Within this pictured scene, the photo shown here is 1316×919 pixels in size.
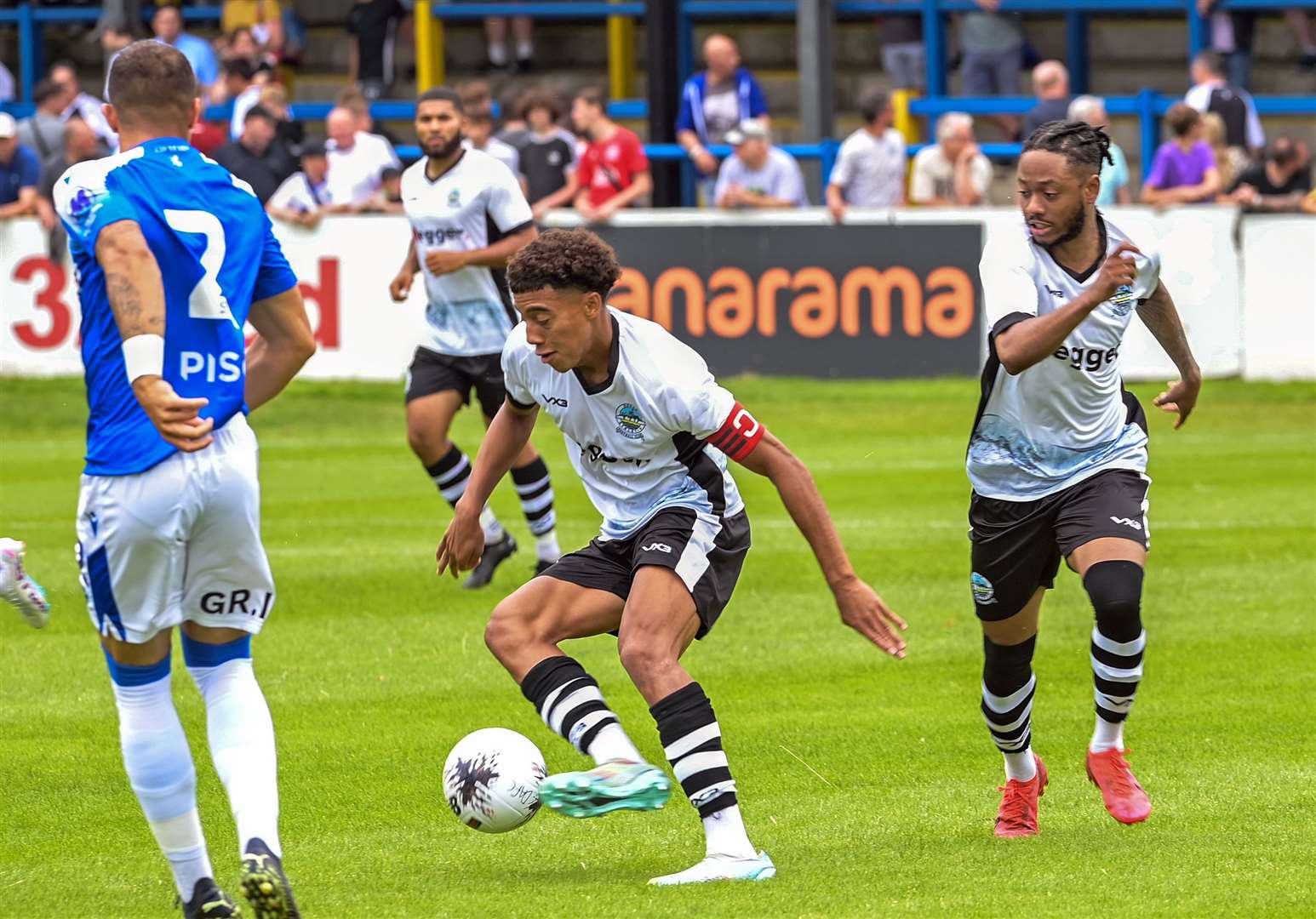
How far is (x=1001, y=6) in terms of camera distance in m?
23.4

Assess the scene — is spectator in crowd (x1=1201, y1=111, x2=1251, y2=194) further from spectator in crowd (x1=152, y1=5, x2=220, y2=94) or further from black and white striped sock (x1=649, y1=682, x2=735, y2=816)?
black and white striped sock (x1=649, y1=682, x2=735, y2=816)

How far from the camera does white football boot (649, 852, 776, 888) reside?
5.86 m

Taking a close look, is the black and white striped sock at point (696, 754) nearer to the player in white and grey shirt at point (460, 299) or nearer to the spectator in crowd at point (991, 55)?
the player in white and grey shirt at point (460, 299)

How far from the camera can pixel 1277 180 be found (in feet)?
63.2

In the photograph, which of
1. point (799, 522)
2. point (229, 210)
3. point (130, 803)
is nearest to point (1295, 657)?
point (799, 522)

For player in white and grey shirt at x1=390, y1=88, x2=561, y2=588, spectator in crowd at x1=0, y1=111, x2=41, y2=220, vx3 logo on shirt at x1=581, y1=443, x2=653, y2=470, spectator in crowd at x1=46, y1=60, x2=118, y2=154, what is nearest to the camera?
vx3 logo on shirt at x1=581, y1=443, x2=653, y2=470

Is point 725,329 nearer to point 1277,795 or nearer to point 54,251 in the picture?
point 54,251

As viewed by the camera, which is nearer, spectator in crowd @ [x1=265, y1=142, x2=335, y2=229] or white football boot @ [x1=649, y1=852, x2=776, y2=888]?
white football boot @ [x1=649, y1=852, x2=776, y2=888]

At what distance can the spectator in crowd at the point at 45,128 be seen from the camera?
883 inches

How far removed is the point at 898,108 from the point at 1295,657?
47.3ft

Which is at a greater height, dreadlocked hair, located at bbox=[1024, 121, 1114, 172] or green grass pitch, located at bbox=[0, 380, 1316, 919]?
dreadlocked hair, located at bbox=[1024, 121, 1114, 172]

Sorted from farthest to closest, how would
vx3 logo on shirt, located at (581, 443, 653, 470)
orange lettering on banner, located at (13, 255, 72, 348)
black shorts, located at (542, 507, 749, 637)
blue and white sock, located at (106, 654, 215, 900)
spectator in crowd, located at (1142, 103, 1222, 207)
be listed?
orange lettering on banner, located at (13, 255, 72, 348)
spectator in crowd, located at (1142, 103, 1222, 207)
vx3 logo on shirt, located at (581, 443, 653, 470)
black shorts, located at (542, 507, 749, 637)
blue and white sock, located at (106, 654, 215, 900)

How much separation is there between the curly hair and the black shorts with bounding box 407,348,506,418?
558 cm

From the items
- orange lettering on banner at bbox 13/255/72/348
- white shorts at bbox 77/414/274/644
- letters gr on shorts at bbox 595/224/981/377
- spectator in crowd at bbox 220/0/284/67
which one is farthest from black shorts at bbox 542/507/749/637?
spectator in crowd at bbox 220/0/284/67
